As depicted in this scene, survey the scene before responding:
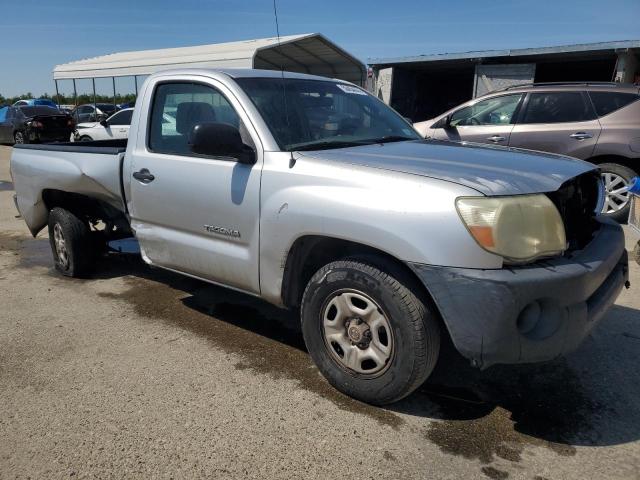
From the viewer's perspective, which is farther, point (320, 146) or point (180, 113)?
point (180, 113)

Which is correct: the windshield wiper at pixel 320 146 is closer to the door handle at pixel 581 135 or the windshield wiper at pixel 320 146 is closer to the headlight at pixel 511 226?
the headlight at pixel 511 226

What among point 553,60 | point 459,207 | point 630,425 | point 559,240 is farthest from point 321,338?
point 553,60

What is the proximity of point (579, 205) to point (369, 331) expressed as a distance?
1.40 m

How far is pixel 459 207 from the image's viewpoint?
7.81 feet

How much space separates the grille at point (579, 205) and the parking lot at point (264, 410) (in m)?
0.89

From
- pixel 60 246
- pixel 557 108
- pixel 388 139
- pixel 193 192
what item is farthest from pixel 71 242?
pixel 557 108

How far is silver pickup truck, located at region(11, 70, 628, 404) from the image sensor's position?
7.82ft

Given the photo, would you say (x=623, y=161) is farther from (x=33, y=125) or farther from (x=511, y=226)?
(x=33, y=125)

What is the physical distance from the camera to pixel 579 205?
2.99 m

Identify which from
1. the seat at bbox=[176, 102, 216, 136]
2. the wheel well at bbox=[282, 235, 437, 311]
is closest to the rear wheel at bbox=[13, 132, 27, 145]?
the seat at bbox=[176, 102, 216, 136]

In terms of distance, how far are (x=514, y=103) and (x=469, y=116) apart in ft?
2.12

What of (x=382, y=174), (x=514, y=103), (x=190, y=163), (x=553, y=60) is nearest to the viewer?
(x=382, y=174)

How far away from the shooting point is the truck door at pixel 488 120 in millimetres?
7500

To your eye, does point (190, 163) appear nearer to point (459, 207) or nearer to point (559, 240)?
point (459, 207)
